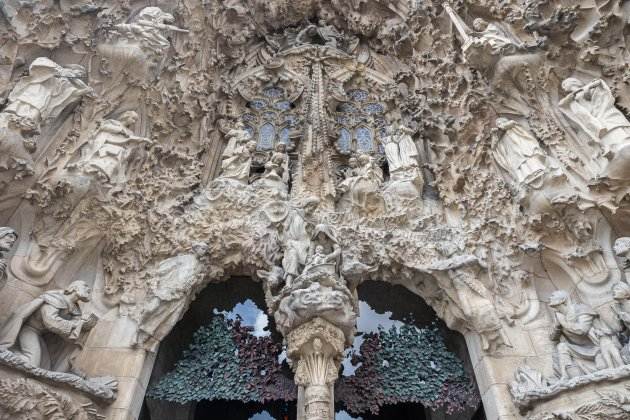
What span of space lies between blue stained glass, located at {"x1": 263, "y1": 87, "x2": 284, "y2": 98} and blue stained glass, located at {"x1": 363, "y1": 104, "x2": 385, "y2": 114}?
178cm

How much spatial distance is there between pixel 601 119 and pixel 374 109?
15.7 ft

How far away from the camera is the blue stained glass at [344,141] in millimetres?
8288

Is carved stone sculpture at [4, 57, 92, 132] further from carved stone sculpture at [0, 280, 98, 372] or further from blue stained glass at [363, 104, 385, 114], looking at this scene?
blue stained glass at [363, 104, 385, 114]

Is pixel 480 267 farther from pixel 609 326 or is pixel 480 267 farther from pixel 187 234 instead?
pixel 187 234

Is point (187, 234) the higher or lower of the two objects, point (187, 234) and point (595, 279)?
the higher

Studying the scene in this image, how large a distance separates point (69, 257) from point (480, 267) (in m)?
4.68

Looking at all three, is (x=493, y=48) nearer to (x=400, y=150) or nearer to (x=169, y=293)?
(x=400, y=150)

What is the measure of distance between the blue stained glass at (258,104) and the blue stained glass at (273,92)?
244mm

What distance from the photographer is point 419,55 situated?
8133mm

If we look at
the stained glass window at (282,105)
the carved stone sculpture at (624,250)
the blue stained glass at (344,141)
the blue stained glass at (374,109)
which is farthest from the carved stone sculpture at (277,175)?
the carved stone sculpture at (624,250)

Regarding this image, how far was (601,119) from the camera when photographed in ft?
16.5

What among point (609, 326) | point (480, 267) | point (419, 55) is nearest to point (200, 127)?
point (419, 55)

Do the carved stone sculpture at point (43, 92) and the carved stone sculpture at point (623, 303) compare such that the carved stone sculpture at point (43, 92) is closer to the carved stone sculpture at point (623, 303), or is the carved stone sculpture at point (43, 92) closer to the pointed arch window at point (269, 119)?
the pointed arch window at point (269, 119)

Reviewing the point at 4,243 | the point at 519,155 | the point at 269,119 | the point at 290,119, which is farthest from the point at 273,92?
the point at 4,243
